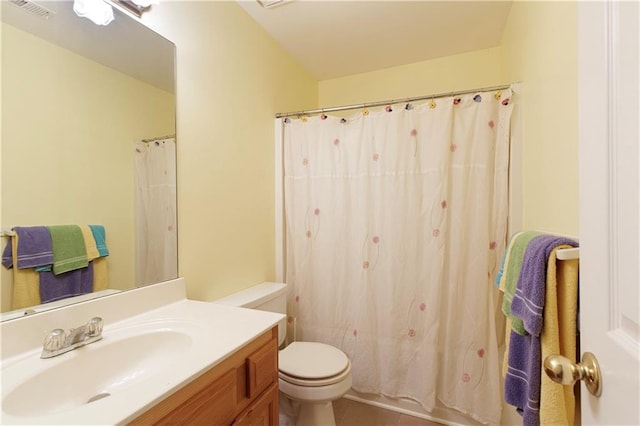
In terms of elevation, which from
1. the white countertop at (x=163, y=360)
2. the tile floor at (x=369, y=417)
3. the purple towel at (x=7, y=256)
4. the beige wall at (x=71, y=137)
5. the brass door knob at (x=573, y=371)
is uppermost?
the beige wall at (x=71, y=137)

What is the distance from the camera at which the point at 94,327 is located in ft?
3.00

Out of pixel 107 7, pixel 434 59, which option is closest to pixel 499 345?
pixel 434 59

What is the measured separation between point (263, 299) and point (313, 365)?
426 mm

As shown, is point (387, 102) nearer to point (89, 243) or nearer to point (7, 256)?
point (89, 243)

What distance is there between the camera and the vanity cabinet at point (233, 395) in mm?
699

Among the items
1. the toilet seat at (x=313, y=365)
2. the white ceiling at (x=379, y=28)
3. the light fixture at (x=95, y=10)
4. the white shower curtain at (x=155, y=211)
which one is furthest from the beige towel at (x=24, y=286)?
the white ceiling at (x=379, y=28)

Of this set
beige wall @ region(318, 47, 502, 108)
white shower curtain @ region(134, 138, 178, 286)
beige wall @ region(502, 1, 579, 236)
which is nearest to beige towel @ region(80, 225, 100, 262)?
white shower curtain @ region(134, 138, 178, 286)

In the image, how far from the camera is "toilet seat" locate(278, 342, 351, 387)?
1.41m

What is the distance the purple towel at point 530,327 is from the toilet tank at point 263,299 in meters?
0.97

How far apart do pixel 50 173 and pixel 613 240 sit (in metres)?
1.38

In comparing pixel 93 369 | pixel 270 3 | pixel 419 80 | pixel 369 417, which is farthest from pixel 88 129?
pixel 419 80

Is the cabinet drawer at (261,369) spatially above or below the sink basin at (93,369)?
below

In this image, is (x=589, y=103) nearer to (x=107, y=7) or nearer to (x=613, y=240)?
(x=613, y=240)

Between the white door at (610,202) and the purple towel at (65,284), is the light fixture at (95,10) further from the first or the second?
the white door at (610,202)
